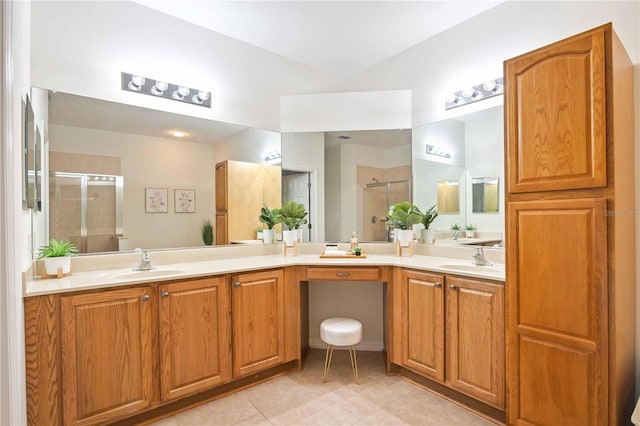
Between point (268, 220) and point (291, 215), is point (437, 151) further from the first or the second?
point (268, 220)

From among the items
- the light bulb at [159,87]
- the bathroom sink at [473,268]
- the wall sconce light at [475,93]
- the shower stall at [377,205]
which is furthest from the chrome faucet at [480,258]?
the light bulb at [159,87]

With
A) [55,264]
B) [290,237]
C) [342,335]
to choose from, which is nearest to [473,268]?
[342,335]

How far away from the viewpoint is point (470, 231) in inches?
103

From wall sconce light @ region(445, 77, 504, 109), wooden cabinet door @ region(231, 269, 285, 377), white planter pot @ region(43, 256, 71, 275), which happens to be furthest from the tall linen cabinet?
white planter pot @ region(43, 256, 71, 275)

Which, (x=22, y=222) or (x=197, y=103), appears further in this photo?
(x=197, y=103)

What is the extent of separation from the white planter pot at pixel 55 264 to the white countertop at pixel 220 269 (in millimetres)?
58

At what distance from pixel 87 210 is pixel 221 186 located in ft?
3.20

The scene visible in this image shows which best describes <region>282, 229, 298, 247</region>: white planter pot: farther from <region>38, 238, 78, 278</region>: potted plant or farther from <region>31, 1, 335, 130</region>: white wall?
<region>38, 238, 78, 278</region>: potted plant

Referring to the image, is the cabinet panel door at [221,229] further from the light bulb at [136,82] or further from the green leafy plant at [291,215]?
the light bulb at [136,82]

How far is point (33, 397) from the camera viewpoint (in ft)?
5.12

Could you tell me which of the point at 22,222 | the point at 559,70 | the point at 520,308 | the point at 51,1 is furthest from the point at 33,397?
the point at 559,70

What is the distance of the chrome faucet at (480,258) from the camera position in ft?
7.76

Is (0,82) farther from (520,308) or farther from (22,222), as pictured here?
(520,308)

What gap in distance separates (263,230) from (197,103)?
125cm
